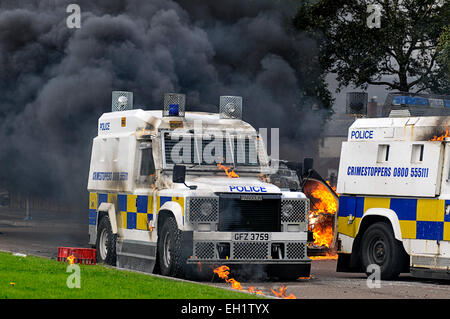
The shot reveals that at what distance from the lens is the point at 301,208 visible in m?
14.1

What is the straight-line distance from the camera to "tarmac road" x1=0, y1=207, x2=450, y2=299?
12.2m

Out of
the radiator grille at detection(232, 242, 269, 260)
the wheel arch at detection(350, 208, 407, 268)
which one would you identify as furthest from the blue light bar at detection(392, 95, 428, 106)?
the radiator grille at detection(232, 242, 269, 260)

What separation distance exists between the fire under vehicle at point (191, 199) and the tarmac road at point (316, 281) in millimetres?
550

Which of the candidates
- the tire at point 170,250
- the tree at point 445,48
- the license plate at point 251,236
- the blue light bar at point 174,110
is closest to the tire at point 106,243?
the tire at point 170,250

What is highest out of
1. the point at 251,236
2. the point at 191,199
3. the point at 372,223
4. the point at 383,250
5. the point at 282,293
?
the point at 191,199

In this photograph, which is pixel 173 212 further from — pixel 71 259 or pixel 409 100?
pixel 409 100

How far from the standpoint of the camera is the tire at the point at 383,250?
14312 millimetres

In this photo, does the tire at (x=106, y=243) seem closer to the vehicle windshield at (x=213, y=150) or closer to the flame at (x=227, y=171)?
the vehicle windshield at (x=213, y=150)

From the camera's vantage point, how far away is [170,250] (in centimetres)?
1377

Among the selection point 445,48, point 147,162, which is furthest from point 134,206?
point 445,48

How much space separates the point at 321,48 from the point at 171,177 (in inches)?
578

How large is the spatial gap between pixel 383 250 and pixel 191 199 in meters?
3.33

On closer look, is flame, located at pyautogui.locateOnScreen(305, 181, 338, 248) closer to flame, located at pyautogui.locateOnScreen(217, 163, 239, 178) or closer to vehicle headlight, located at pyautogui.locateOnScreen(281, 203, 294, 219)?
flame, located at pyautogui.locateOnScreen(217, 163, 239, 178)
